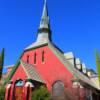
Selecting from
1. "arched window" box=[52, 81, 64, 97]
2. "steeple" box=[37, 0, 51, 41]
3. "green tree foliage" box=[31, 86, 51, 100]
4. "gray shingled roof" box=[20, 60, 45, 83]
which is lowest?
"green tree foliage" box=[31, 86, 51, 100]

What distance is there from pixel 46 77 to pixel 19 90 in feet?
18.8

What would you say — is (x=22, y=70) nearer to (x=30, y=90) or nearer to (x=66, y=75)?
(x=30, y=90)

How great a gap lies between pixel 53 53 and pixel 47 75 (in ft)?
14.2

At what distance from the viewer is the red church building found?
116 ft

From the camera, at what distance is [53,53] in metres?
40.8

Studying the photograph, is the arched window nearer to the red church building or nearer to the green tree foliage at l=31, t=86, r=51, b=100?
the red church building

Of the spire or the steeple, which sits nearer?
the steeple

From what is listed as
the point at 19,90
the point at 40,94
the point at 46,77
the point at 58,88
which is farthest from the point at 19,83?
the point at 58,88

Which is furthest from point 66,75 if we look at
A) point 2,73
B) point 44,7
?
point 44,7

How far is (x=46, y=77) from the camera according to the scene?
39.3m

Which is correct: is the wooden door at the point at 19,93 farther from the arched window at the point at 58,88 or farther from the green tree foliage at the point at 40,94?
the arched window at the point at 58,88

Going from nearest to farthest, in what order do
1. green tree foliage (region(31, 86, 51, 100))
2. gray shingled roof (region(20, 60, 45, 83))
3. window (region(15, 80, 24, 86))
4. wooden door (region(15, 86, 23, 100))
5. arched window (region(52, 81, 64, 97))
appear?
green tree foliage (region(31, 86, 51, 100)), wooden door (region(15, 86, 23, 100)), gray shingled roof (region(20, 60, 45, 83)), window (region(15, 80, 24, 86)), arched window (region(52, 81, 64, 97))

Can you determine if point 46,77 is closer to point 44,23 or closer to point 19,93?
point 19,93

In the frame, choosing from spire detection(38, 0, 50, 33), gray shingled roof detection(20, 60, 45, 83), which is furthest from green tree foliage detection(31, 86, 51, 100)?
spire detection(38, 0, 50, 33)
